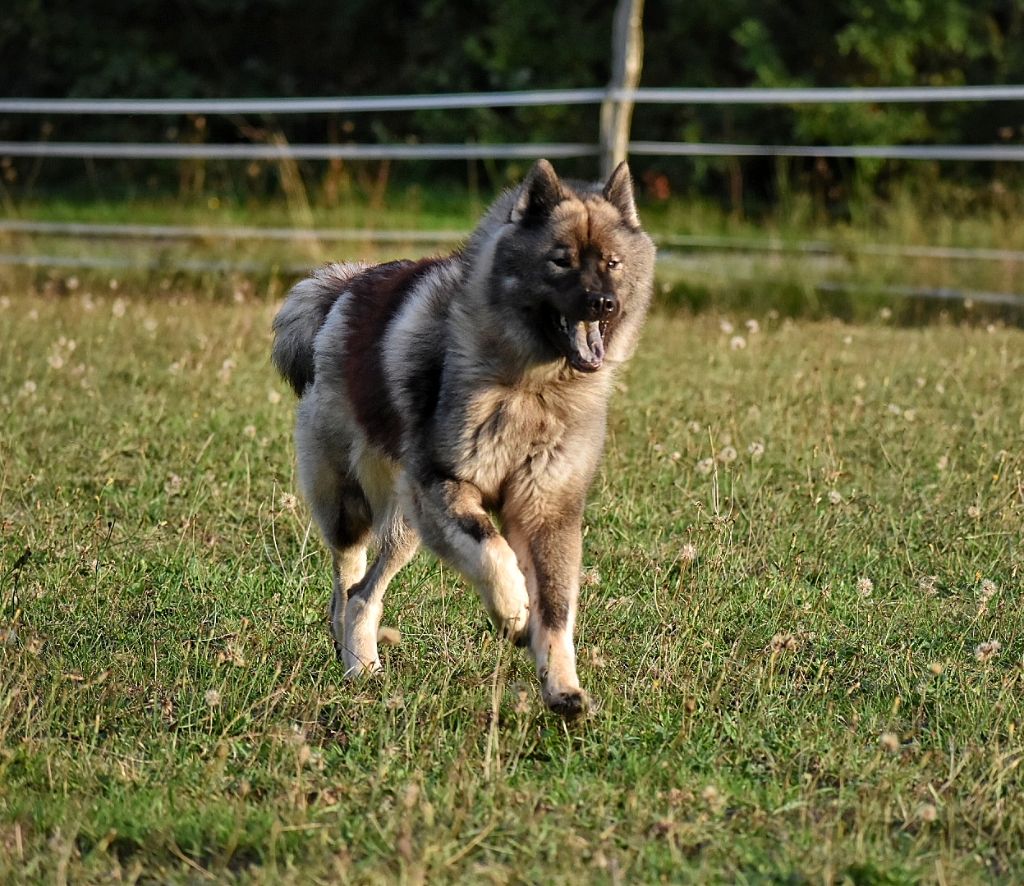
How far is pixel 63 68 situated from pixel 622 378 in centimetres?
1839

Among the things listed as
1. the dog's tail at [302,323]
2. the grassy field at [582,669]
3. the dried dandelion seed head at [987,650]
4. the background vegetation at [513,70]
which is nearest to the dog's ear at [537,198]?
the dog's tail at [302,323]

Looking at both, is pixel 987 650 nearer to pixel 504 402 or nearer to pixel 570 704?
pixel 570 704

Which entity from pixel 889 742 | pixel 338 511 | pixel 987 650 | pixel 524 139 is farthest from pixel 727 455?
pixel 524 139

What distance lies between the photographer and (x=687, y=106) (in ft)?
65.6

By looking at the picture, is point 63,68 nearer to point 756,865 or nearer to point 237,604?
point 237,604

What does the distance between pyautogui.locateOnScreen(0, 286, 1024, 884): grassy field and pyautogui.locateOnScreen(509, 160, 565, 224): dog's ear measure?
1.11 metres

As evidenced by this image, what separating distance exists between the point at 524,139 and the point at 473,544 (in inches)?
681

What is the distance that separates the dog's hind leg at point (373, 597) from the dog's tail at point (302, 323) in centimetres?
65

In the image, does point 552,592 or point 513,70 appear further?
point 513,70

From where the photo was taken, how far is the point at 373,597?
14.4 feet

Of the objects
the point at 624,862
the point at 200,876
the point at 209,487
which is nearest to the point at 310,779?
the point at 200,876

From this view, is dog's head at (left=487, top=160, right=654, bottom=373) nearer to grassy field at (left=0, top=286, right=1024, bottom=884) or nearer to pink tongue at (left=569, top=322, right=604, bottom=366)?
pink tongue at (left=569, top=322, right=604, bottom=366)

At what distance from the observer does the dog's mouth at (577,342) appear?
4117 millimetres

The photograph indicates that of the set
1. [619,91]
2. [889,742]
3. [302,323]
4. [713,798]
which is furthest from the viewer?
[619,91]
